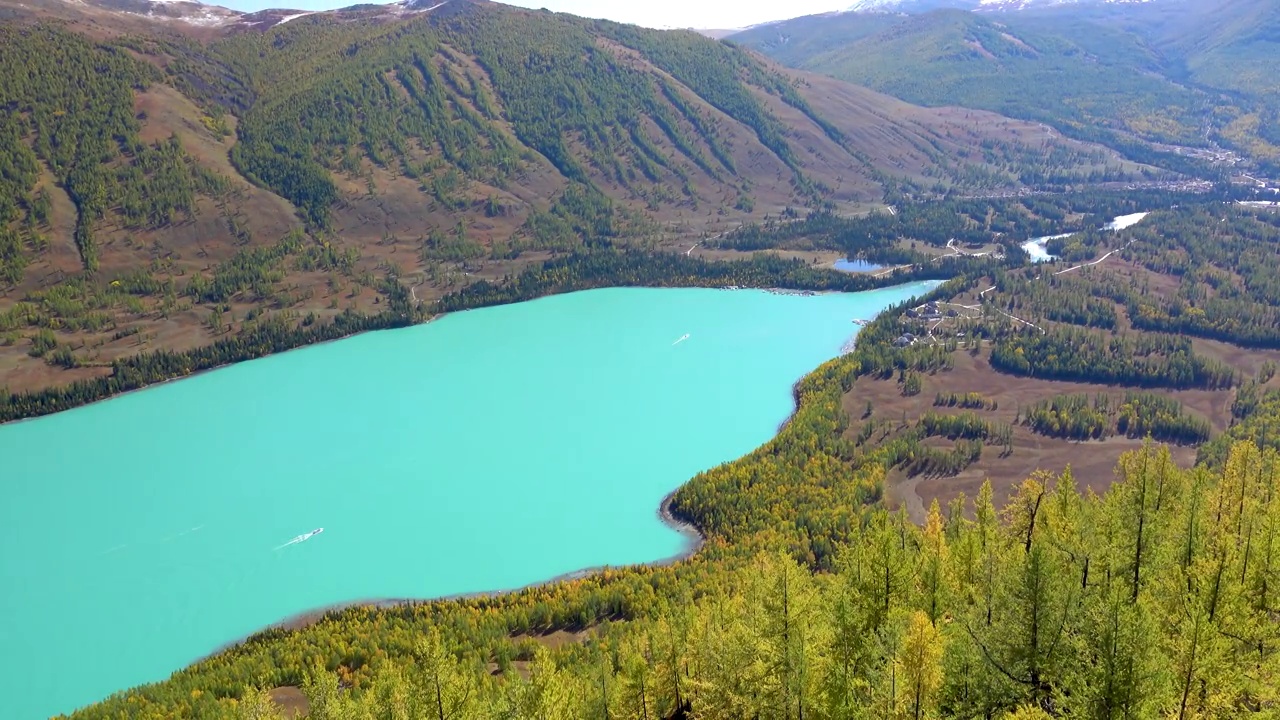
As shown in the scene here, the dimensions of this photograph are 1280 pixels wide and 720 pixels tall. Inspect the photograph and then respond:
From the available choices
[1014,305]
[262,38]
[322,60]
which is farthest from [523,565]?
[262,38]

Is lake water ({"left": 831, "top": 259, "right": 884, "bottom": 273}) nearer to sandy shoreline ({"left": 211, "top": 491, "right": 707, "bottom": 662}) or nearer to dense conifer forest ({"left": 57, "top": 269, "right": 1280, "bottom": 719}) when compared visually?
sandy shoreline ({"left": 211, "top": 491, "right": 707, "bottom": 662})

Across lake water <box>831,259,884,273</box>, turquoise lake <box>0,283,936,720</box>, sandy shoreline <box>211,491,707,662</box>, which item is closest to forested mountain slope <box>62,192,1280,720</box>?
sandy shoreline <box>211,491,707,662</box>

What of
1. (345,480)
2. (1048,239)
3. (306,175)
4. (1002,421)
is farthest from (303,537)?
(1048,239)

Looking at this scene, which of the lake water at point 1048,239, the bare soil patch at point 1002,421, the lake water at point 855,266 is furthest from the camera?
the lake water at point 1048,239

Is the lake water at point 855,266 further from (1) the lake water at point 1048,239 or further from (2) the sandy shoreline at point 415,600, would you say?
(2) the sandy shoreline at point 415,600

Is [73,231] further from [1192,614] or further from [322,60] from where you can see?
[1192,614]

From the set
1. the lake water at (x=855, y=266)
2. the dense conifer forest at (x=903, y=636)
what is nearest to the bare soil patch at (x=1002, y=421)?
the dense conifer forest at (x=903, y=636)

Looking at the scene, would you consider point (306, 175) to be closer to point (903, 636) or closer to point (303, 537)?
point (303, 537)
